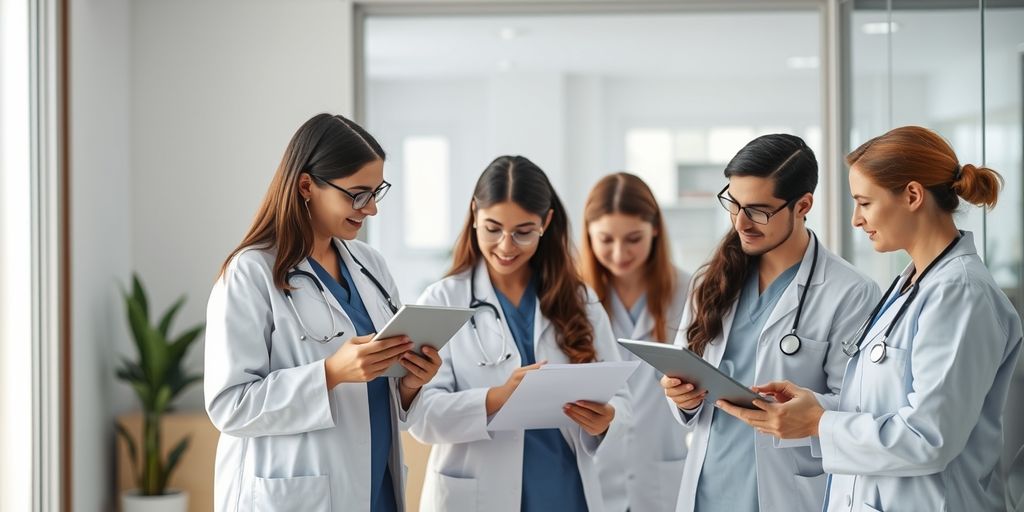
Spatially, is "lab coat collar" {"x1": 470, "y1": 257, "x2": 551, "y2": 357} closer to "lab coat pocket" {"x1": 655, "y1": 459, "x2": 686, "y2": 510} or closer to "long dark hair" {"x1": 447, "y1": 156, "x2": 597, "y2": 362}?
"long dark hair" {"x1": 447, "y1": 156, "x2": 597, "y2": 362}

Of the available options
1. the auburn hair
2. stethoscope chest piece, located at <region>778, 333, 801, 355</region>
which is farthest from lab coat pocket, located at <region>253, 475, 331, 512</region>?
the auburn hair

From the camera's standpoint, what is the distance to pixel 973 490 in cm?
159

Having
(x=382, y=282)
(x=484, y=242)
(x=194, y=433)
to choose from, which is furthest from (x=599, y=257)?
(x=194, y=433)

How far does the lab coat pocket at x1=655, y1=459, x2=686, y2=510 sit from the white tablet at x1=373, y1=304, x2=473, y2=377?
1.08 meters

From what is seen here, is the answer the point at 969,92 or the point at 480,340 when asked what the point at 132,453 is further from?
the point at 969,92

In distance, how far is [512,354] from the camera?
7.46 feet

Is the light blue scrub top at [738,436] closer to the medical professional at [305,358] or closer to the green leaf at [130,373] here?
the medical professional at [305,358]

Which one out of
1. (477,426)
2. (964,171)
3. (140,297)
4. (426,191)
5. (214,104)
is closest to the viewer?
(964,171)

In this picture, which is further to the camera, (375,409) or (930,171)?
(375,409)

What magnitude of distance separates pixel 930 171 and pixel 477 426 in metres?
1.09

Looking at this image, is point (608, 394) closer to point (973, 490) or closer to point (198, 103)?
point (973, 490)

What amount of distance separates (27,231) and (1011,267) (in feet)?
10.1

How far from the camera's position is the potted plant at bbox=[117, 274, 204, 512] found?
3.66m

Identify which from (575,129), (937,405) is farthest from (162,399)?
(575,129)
